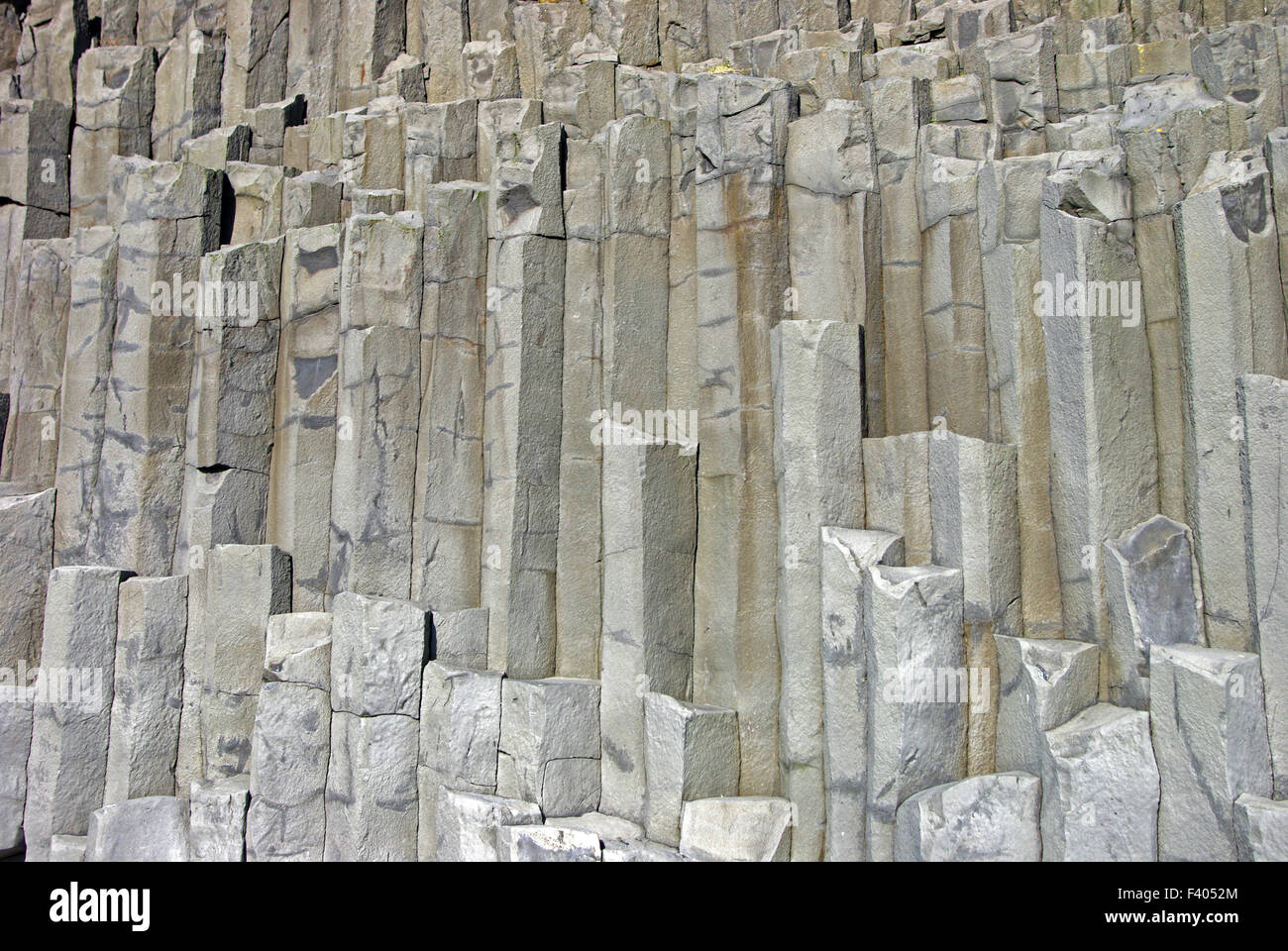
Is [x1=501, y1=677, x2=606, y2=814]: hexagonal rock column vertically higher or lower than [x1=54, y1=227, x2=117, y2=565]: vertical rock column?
lower

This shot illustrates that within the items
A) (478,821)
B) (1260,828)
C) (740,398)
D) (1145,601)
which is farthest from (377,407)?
(1260,828)

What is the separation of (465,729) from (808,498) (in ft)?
9.76

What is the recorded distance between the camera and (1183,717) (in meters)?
6.33

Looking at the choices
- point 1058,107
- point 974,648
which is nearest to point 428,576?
point 974,648

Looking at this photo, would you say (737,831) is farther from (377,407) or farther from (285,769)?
(377,407)

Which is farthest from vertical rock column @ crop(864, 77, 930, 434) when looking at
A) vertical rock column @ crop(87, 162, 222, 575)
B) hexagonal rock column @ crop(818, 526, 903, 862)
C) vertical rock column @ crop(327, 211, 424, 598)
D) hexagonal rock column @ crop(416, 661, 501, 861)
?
vertical rock column @ crop(87, 162, 222, 575)

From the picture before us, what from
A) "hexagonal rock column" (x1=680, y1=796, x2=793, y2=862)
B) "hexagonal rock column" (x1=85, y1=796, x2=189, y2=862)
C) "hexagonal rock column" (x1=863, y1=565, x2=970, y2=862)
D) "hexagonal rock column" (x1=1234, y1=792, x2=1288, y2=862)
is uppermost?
"hexagonal rock column" (x1=863, y1=565, x2=970, y2=862)

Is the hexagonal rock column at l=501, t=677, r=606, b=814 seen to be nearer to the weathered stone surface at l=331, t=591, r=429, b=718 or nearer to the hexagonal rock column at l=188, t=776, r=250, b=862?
the weathered stone surface at l=331, t=591, r=429, b=718

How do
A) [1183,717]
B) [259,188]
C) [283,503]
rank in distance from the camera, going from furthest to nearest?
[259,188] → [283,503] → [1183,717]

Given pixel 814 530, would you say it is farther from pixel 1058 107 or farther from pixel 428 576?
pixel 1058 107

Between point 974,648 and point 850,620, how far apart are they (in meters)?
0.80

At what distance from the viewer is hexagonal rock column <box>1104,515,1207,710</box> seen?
6.66 metres

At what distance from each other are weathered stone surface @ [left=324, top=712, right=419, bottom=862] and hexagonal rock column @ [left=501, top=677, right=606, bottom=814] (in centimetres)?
72

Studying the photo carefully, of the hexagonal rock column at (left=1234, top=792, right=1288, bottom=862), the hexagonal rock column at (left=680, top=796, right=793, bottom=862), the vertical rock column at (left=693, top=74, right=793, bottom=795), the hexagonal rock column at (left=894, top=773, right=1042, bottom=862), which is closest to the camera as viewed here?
the hexagonal rock column at (left=1234, top=792, right=1288, bottom=862)
